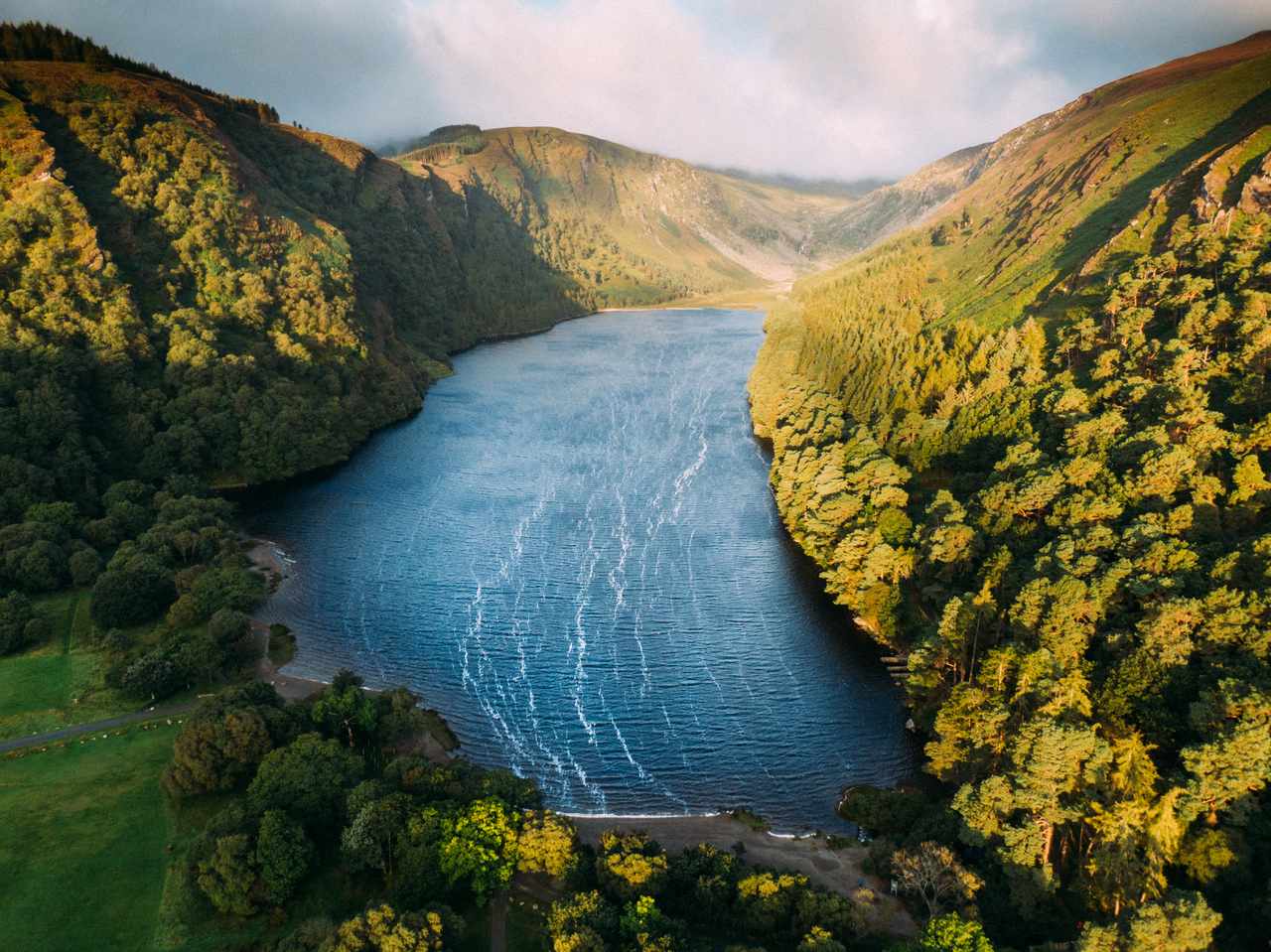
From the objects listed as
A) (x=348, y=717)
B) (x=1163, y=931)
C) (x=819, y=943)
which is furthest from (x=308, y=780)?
(x=1163, y=931)

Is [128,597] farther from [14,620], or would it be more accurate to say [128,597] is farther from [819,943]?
[819,943]

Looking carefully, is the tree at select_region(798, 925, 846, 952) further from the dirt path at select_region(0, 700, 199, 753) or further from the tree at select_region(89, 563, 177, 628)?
the tree at select_region(89, 563, 177, 628)

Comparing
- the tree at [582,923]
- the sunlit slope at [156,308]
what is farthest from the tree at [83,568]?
the tree at [582,923]

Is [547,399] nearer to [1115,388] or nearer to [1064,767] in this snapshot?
[1115,388]

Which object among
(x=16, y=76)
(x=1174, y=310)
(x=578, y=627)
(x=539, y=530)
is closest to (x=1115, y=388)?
(x=1174, y=310)

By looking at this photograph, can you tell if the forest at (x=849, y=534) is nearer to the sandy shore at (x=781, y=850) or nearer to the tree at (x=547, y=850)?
the tree at (x=547, y=850)
